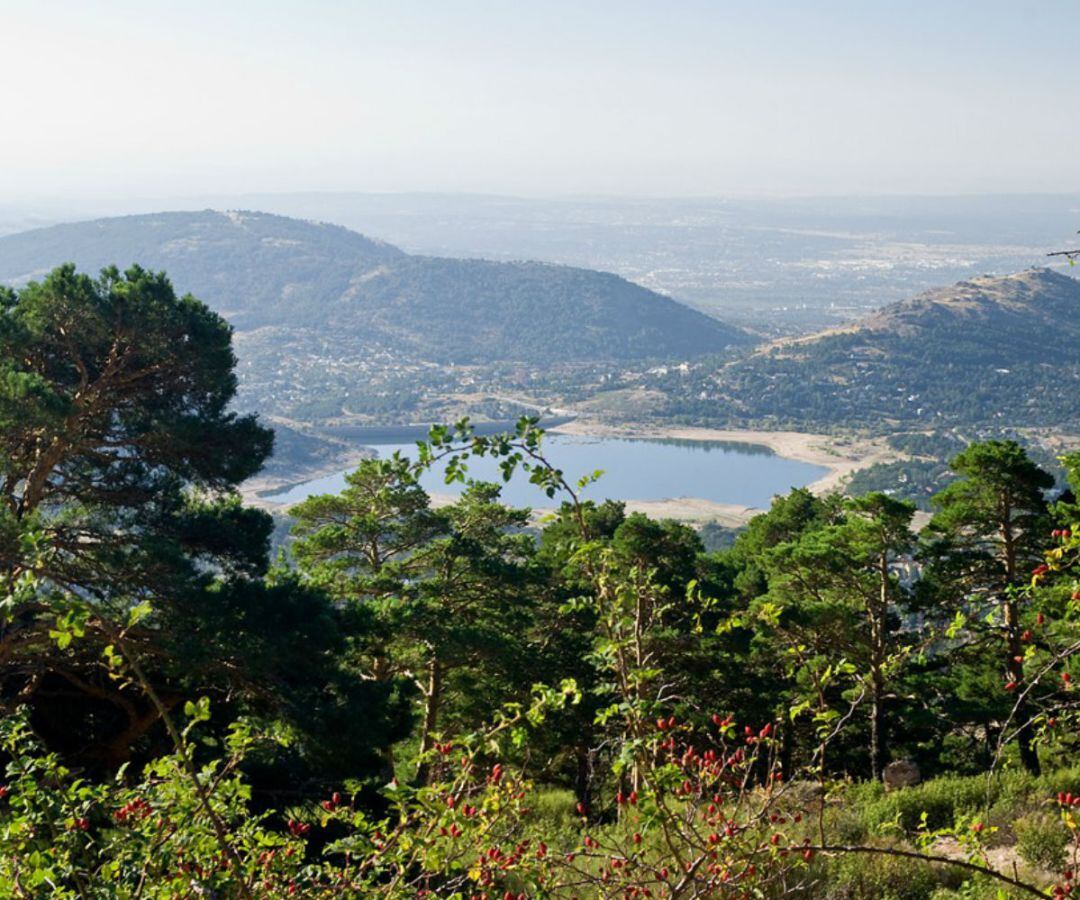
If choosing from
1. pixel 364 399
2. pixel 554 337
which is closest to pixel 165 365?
pixel 364 399

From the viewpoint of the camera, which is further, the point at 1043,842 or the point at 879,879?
the point at 1043,842

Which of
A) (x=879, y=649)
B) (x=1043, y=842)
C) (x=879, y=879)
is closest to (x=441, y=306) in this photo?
(x=879, y=649)

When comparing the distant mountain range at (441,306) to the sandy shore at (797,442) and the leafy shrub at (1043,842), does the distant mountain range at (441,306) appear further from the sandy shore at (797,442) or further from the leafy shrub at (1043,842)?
the leafy shrub at (1043,842)

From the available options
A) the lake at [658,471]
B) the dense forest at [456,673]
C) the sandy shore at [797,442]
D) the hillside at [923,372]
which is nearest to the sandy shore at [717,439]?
the sandy shore at [797,442]

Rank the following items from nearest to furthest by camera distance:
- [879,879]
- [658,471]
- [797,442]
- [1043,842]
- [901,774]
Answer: [879,879], [1043,842], [901,774], [658,471], [797,442]

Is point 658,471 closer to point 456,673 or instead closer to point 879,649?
point 456,673

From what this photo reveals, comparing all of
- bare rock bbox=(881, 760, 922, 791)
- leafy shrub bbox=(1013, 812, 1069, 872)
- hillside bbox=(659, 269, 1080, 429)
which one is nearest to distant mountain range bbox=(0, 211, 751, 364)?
hillside bbox=(659, 269, 1080, 429)
